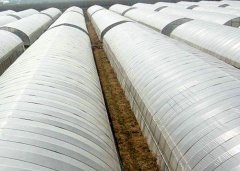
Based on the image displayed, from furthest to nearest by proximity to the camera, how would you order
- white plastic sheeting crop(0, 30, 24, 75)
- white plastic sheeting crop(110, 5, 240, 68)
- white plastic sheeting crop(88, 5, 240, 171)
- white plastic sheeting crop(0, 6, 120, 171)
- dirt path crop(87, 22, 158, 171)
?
white plastic sheeting crop(0, 30, 24, 75)
white plastic sheeting crop(110, 5, 240, 68)
dirt path crop(87, 22, 158, 171)
white plastic sheeting crop(88, 5, 240, 171)
white plastic sheeting crop(0, 6, 120, 171)

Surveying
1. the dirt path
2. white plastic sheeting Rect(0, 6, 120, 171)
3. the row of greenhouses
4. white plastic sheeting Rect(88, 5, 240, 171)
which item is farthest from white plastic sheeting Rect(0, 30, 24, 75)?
white plastic sheeting Rect(88, 5, 240, 171)

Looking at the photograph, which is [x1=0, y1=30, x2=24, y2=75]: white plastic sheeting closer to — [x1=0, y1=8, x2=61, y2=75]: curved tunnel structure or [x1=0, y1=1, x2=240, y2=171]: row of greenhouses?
[x1=0, y1=8, x2=61, y2=75]: curved tunnel structure

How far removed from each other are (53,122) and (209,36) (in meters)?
24.7

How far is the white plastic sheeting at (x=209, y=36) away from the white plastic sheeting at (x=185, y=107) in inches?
294

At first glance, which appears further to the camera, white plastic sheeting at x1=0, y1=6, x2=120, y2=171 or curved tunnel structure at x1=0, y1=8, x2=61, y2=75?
curved tunnel structure at x1=0, y1=8, x2=61, y2=75

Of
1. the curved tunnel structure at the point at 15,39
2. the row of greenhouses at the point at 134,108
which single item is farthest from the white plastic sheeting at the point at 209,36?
the curved tunnel structure at the point at 15,39

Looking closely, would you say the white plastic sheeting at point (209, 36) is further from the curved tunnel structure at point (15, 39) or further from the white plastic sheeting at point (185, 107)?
the curved tunnel structure at point (15, 39)

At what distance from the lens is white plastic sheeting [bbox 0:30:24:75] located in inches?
1247

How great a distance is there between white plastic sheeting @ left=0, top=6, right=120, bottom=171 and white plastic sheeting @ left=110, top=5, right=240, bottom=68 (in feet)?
47.6

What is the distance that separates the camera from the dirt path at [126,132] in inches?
722

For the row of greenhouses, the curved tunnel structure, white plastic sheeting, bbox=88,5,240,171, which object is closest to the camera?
the row of greenhouses

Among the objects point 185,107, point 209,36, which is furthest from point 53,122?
point 209,36

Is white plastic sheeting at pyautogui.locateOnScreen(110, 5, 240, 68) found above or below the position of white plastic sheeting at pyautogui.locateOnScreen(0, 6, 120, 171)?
below

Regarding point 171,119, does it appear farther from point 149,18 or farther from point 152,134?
point 149,18
